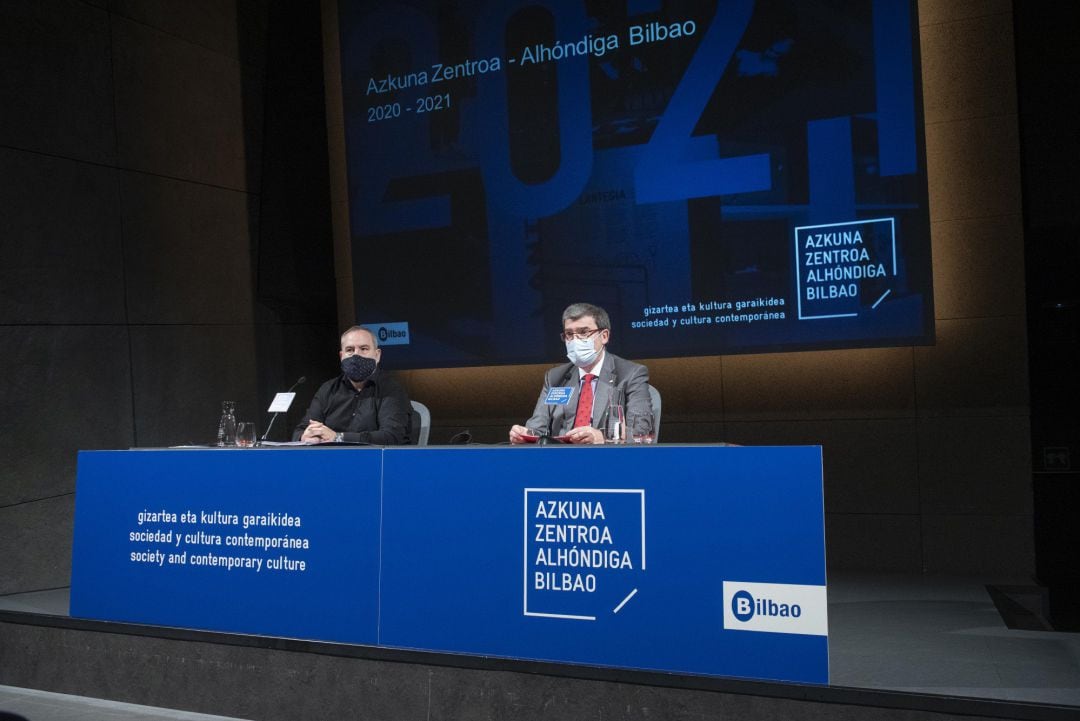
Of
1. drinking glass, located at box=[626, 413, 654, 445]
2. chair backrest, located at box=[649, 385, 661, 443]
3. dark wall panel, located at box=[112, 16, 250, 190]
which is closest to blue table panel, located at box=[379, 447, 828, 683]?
drinking glass, located at box=[626, 413, 654, 445]

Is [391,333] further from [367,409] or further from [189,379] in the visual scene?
[367,409]

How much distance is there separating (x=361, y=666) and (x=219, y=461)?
814 mm

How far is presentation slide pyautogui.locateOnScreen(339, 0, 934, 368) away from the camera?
471cm

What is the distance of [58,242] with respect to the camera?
507cm

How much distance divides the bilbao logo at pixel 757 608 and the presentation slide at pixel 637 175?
2575 mm

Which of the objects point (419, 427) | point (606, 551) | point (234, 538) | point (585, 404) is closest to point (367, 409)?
point (419, 427)

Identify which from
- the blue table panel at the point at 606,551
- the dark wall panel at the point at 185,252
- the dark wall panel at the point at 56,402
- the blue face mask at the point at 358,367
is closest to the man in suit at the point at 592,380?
the blue face mask at the point at 358,367

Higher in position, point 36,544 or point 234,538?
point 234,538

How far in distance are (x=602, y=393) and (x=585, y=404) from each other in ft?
0.30

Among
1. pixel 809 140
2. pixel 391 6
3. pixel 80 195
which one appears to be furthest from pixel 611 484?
pixel 391 6

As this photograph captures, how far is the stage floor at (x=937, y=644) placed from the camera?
2750 millimetres

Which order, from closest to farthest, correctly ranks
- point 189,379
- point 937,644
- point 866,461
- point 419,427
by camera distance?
1. point 937,644
2. point 419,427
3. point 866,461
4. point 189,379

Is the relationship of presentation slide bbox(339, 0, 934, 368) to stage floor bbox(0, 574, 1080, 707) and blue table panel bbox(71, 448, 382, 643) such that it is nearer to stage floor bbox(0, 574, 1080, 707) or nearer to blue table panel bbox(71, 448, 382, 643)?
stage floor bbox(0, 574, 1080, 707)

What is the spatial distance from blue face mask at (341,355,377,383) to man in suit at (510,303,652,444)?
2.48ft
